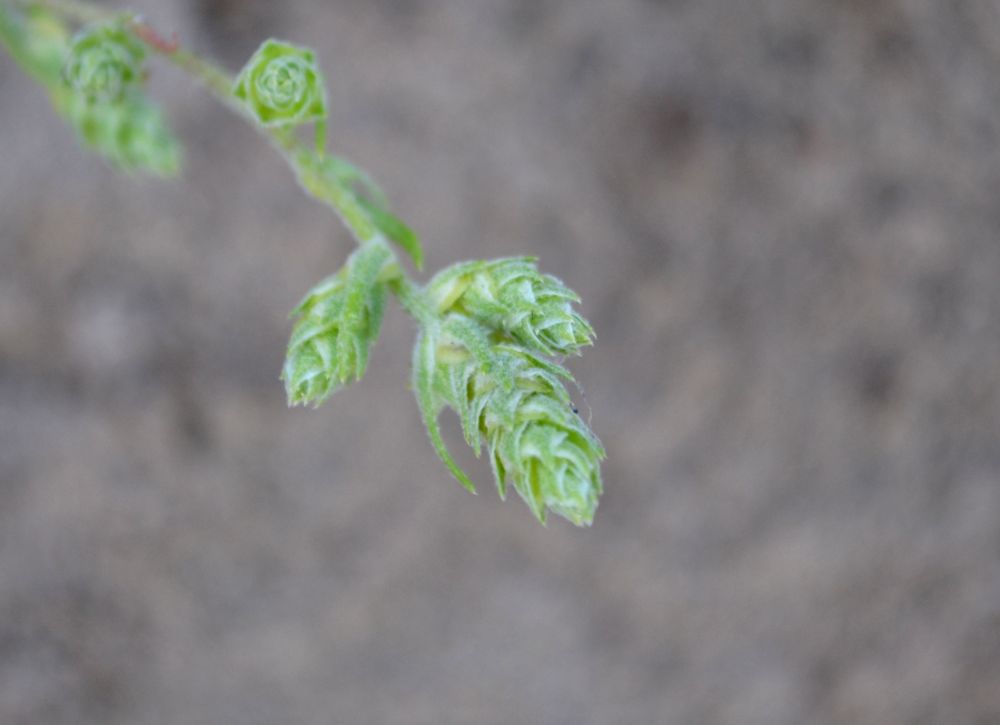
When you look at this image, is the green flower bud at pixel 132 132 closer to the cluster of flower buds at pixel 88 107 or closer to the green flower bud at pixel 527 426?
the cluster of flower buds at pixel 88 107

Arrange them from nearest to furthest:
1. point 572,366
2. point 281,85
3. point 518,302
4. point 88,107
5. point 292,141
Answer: point 518,302, point 281,85, point 292,141, point 88,107, point 572,366

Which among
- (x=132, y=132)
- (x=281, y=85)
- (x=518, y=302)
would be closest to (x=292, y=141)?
(x=281, y=85)

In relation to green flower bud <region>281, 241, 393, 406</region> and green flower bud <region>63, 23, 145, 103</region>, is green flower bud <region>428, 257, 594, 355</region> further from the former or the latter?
green flower bud <region>63, 23, 145, 103</region>

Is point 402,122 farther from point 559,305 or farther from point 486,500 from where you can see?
point 559,305

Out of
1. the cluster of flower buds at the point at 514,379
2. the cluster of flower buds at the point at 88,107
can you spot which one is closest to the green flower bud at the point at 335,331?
the cluster of flower buds at the point at 514,379

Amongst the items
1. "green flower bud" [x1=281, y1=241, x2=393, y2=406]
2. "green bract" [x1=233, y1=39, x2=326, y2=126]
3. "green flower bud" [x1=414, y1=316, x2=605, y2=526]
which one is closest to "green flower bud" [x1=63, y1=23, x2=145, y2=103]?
"green bract" [x1=233, y1=39, x2=326, y2=126]

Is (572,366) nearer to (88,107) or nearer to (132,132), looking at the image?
(132,132)
